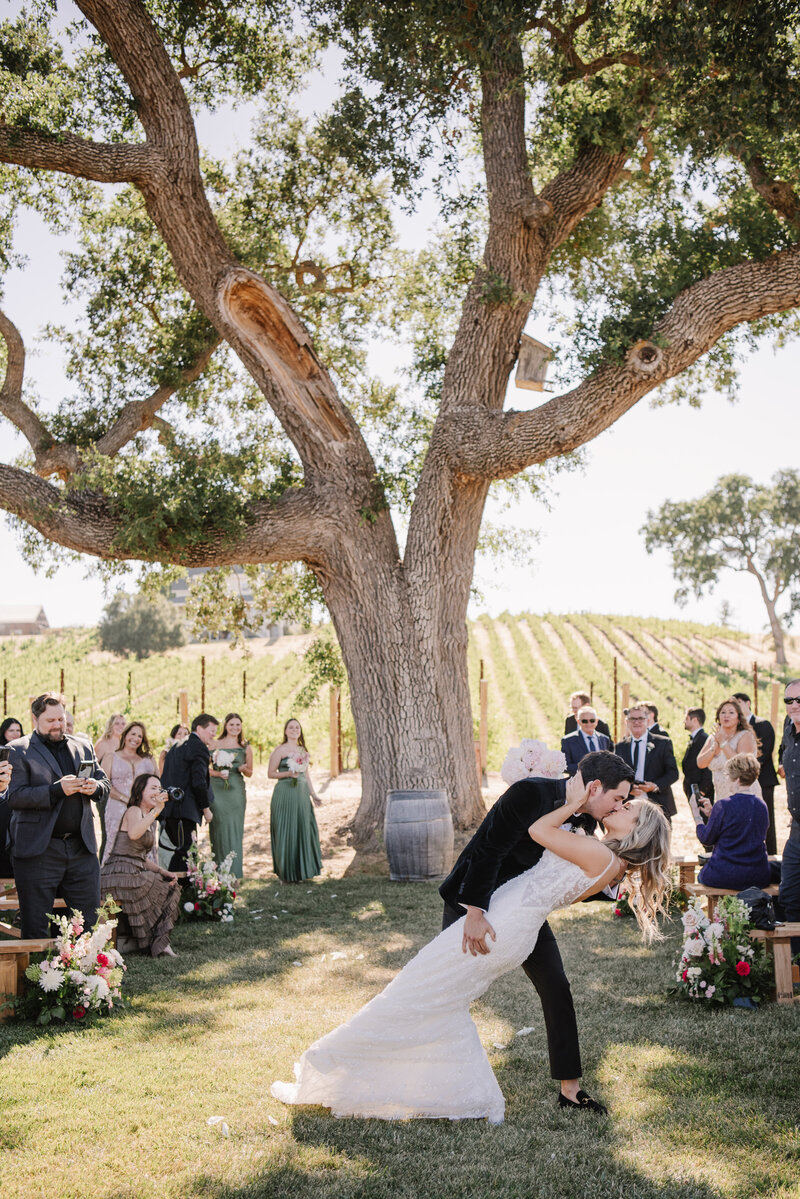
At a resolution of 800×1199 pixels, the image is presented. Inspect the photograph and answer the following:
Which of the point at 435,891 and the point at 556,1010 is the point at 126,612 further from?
the point at 556,1010

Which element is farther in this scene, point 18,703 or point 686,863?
point 18,703

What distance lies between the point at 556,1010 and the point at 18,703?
36655 millimetres

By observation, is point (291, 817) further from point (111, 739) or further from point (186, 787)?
point (111, 739)

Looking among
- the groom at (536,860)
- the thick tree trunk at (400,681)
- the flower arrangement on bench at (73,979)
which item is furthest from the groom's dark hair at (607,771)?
the thick tree trunk at (400,681)

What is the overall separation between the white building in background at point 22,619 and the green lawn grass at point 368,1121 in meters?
105

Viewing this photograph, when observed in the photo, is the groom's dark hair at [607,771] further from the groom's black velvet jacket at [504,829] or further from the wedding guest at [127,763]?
the wedding guest at [127,763]

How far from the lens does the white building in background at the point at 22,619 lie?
350ft

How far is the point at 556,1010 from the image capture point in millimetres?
4586

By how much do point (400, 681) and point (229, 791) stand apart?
2701 mm

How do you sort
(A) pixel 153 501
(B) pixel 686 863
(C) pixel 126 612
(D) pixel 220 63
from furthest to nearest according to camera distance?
(C) pixel 126 612, (D) pixel 220 63, (A) pixel 153 501, (B) pixel 686 863

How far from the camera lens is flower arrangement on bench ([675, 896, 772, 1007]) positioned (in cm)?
628

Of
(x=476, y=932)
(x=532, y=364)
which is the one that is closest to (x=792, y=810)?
(x=476, y=932)

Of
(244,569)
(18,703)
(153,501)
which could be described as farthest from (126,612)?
(153,501)

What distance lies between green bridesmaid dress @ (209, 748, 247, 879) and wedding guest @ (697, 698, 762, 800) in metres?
4.72
